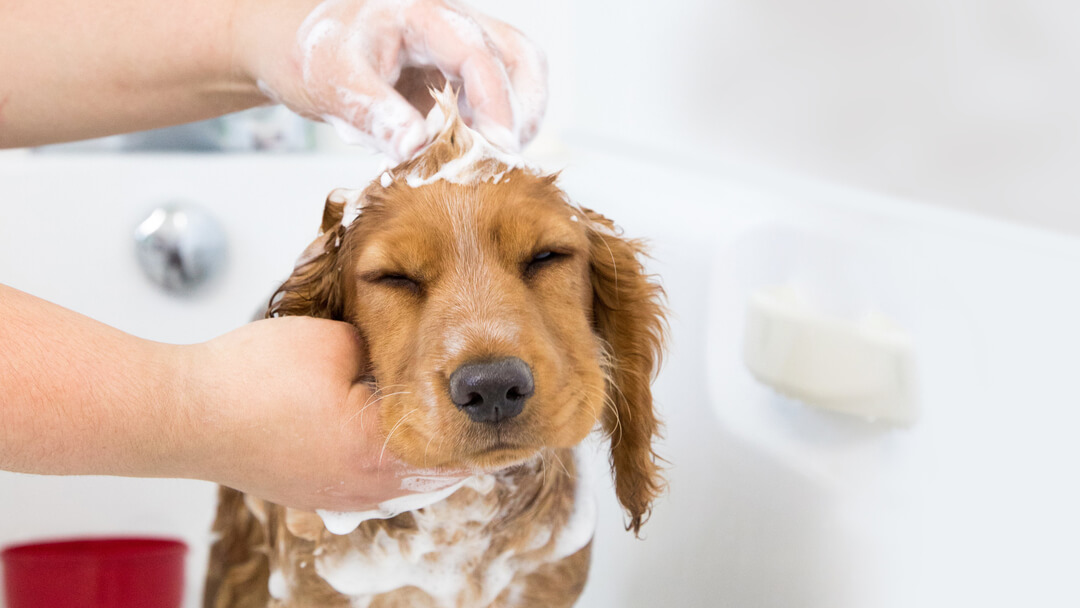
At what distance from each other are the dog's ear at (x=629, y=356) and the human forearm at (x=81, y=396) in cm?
53

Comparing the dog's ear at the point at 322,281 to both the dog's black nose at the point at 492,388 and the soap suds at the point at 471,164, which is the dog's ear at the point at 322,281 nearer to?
the soap suds at the point at 471,164

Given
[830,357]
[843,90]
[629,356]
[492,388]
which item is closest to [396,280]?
[492,388]

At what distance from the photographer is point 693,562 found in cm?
121

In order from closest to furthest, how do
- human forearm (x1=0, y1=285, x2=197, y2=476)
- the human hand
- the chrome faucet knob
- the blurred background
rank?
1. human forearm (x1=0, y1=285, x2=197, y2=476)
2. the human hand
3. the blurred background
4. the chrome faucet knob

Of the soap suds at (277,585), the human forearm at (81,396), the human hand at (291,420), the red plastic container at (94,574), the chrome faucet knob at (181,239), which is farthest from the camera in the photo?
the chrome faucet knob at (181,239)

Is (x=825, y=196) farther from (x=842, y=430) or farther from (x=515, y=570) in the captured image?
(x=515, y=570)

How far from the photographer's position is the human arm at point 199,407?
0.82m

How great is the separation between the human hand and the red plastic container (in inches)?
29.9

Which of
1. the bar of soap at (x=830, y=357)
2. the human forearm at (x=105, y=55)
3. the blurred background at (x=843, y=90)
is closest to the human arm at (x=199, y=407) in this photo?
the bar of soap at (x=830, y=357)

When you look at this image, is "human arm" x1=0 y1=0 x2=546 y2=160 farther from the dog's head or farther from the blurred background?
the blurred background

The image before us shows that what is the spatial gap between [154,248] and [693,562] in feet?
4.24

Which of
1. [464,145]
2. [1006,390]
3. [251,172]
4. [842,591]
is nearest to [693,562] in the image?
[842,591]

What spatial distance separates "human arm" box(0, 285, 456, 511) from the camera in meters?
0.82

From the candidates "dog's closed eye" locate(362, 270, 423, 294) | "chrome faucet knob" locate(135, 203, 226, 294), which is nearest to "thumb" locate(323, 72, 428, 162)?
"dog's closed eye" locate(362, 270, 423, 294)
